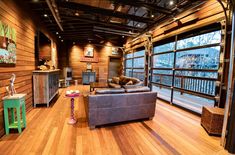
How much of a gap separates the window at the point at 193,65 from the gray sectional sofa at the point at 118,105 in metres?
1.56

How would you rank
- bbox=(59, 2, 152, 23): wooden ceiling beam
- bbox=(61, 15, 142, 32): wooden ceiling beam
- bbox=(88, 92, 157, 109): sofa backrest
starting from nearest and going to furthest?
bbox=(88, 92, 157, 109): sofa backrest
bbox=(59, 2, 152, 23): wooden ceiling beam
bbox=(61, 15, 142, 32): wooden ceiling beam

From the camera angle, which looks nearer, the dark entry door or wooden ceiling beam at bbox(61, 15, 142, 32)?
wooden ceiling beam at bbox(61, 15, 142, 32)

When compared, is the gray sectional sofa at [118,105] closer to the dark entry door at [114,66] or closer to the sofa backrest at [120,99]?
the sofa backrest at [120,99]

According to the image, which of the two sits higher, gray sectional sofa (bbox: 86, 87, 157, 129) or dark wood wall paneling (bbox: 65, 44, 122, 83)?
dark wood wall paneling (bbox: 65, 44, 122, 83)

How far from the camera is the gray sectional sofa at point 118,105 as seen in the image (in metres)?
2.55

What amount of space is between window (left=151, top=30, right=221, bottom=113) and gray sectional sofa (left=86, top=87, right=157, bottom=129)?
156cm

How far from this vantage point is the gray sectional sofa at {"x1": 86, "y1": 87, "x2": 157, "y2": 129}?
2555 mm

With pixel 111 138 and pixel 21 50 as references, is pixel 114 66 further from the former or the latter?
pixel 111 138

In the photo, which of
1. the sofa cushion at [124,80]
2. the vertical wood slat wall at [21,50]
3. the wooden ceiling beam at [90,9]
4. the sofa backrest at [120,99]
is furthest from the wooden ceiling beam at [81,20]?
the sofa backrest at [120,99]

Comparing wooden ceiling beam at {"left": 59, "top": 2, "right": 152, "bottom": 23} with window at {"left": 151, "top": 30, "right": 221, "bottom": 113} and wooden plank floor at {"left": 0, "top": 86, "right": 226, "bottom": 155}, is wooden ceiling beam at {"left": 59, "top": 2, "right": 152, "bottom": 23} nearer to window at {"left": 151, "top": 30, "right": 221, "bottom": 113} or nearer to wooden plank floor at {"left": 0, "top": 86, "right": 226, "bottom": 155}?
window at {"left": 151, "top": 30, "right": 221, "bottom": 113}

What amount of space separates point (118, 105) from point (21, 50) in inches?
105

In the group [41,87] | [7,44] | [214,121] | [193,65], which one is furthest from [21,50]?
[193,65]

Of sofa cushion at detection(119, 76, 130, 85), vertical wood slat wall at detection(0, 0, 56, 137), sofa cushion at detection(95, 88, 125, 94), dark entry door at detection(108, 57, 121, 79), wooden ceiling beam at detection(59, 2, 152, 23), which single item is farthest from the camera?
dark entry door at detection(108, 57, 121, 79)

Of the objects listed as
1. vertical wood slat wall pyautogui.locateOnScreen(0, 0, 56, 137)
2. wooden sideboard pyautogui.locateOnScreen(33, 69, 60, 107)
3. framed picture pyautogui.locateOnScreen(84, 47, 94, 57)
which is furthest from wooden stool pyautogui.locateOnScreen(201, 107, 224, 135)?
framed picture pyautogui.locateOnScreen(84, 47, 94, 57)
